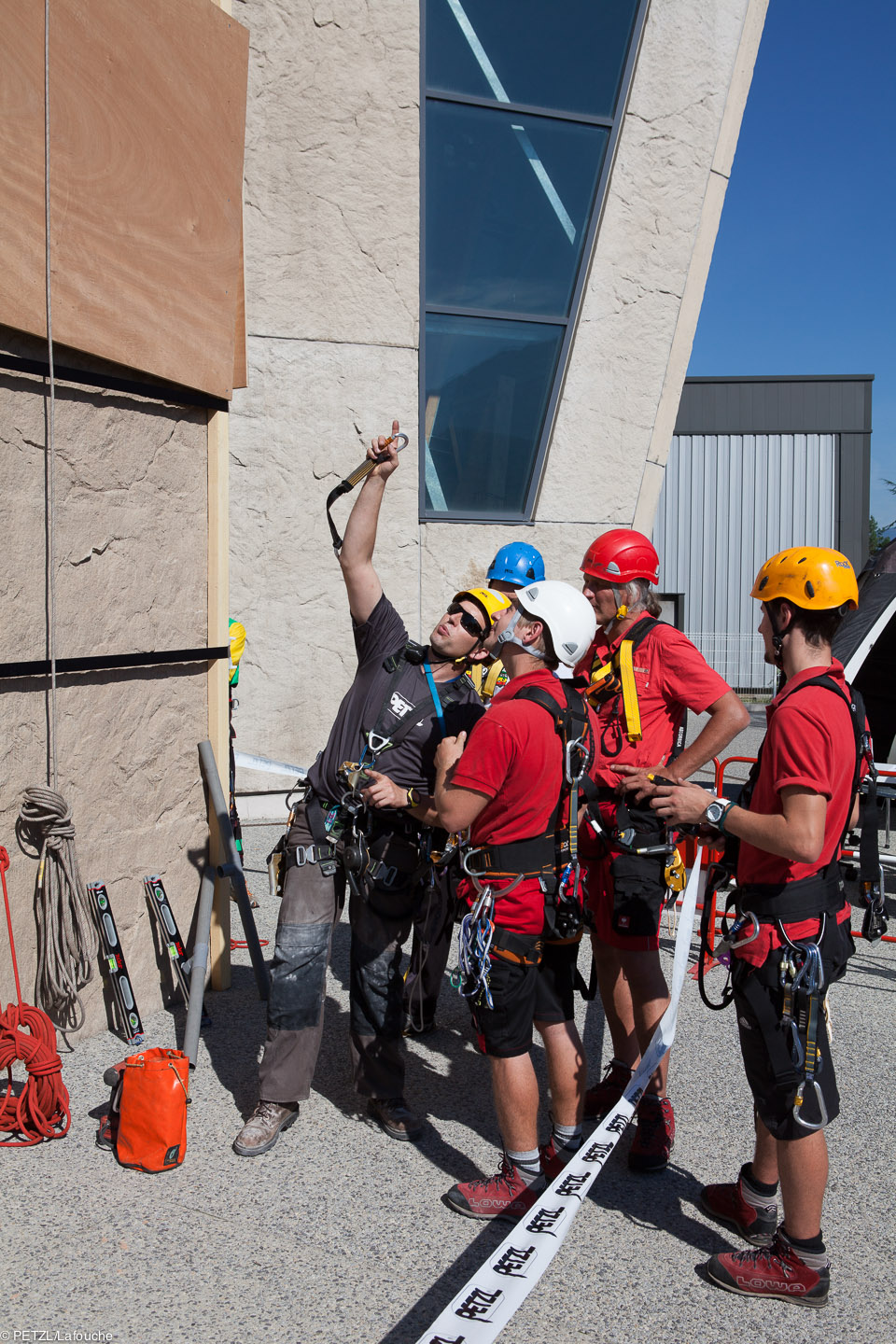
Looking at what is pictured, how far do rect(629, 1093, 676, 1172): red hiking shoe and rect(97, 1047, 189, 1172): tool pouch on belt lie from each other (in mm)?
1584

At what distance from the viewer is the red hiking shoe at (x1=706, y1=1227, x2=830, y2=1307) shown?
2672mm

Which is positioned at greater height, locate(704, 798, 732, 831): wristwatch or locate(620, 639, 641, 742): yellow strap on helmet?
locate(620, 639, 641, 742): yellow strap on helmet

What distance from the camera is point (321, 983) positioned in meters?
3.72

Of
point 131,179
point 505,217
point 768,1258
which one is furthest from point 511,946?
point 505,217

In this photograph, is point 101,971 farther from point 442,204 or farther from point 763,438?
point 763,438

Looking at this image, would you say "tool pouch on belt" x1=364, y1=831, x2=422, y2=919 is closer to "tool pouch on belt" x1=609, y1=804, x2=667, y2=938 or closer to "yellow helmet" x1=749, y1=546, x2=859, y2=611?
"tool pouch on belt" x1=609, y1=804, x2=667, y2=938

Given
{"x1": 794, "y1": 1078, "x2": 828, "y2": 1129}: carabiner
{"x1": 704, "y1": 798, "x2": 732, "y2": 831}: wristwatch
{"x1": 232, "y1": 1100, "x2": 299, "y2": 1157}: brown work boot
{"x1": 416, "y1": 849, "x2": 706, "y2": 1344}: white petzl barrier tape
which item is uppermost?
{"x1": 704, "y1": 798, "x2": 732, "y2": 831}: wristwatch

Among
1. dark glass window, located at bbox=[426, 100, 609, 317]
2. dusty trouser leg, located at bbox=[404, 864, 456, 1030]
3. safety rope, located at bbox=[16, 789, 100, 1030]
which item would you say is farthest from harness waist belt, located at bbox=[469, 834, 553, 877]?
dark glass window, located at bbox=[426, 100, 609, 317]

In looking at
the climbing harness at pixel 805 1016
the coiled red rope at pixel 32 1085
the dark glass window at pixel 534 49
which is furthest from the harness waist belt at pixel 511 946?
the dark glass window at pixel 534 49

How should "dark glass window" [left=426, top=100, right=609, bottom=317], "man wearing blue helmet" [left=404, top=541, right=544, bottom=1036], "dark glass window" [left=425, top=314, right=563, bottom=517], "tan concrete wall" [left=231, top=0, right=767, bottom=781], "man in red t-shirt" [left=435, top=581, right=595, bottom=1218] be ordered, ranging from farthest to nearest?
"dark glass window" [left=425, top=314, right=563, bottom=517]
"dark glass window" [left=426, top=100, right=609, bottom=317]
"tan concrete wall" [left=231, top=0, right=767, bottom=781]
"man wearing blue helmet" [left=404, top=541, right=544, bottom=1036]
"man in red t-shirt" [left=435, top=581, right=595, bottom=1218]

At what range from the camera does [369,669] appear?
3793mm

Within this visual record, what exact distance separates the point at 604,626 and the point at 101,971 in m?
2.69

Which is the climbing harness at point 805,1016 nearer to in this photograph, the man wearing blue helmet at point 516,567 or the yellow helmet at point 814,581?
the yellow helmet at point 814,581

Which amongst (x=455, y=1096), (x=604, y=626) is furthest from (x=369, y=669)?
(x=455, y=1096)
